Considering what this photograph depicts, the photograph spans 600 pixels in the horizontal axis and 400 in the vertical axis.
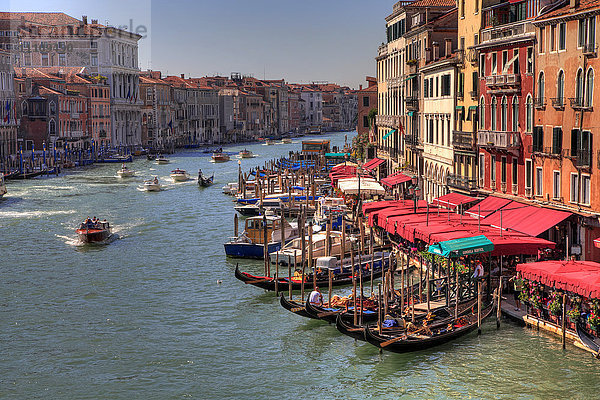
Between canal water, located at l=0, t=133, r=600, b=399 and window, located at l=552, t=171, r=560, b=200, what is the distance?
5194 mm

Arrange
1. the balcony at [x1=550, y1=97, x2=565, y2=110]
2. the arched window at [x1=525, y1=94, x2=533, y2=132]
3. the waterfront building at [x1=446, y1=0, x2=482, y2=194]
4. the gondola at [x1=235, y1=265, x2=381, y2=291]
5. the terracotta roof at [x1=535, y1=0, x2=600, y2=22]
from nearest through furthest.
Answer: the terracotta roof at [x1=535, y1=0, x2=600, y2=22] → the balcony at [x1=550, y1=97, x2=565, y2=110] → the gondola at [x1=235, y1=265, x2=381, y2=291] → the arched window at [x1=525, y1=94, x2=533, y2=132] → the waterfront building at [x1=446, y1=0, x2=482, y2=194]

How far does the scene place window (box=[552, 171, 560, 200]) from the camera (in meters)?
22.2

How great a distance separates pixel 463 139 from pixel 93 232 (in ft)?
43.6

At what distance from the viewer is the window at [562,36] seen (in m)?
21.8

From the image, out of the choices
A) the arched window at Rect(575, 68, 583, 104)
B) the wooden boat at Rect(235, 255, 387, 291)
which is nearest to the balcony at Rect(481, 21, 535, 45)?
the arched window at Rect(575, 68, 583, 104)

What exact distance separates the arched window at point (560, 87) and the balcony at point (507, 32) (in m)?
1.89

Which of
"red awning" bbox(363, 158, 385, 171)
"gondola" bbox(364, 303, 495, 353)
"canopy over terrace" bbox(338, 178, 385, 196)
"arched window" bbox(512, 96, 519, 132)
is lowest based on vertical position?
"gondola" bbox(364, 303, 495, 353)

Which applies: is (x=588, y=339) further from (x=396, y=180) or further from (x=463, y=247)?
(x=396, y=180)

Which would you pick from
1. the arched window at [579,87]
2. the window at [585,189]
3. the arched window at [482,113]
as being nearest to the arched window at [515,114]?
the arched window at [482,113]

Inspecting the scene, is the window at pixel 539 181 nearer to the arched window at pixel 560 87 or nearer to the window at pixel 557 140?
the window at pixel 557 140

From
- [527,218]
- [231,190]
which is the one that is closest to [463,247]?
[527,218]

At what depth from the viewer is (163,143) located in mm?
110125

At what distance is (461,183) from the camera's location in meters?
28.3

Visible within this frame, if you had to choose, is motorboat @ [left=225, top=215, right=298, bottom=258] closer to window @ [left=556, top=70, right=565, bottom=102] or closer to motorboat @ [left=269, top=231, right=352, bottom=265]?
motorboat @ [left=269, top=231, right=352, bottom=265]
